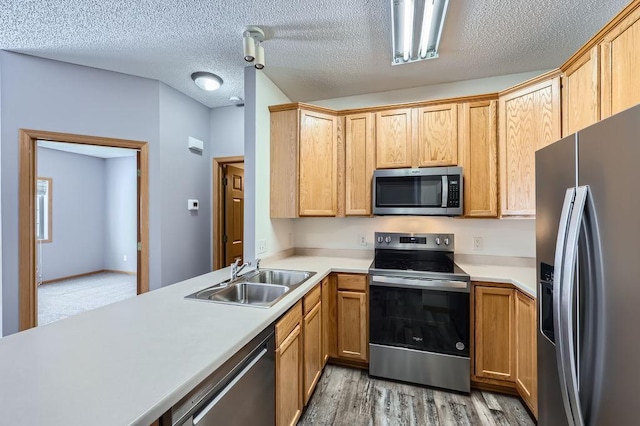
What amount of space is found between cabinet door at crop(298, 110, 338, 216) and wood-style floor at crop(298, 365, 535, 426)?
1.49m

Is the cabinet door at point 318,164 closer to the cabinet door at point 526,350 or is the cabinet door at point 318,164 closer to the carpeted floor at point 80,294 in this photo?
the cabinet door at point 526,350

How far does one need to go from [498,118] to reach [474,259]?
127cm

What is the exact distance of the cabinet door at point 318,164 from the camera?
256 cm

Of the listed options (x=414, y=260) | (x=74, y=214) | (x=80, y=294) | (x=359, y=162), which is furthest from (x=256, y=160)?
(x=74, y=214)

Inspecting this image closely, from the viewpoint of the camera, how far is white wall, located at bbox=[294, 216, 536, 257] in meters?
2.50

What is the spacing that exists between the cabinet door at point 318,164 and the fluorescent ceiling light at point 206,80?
994 mm

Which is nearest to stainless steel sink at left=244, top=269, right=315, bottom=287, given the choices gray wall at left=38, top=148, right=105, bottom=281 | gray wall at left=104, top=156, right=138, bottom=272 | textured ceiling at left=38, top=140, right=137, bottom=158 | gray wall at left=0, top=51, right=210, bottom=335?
gray wall at left=0, top=51, right=210, bottom=335

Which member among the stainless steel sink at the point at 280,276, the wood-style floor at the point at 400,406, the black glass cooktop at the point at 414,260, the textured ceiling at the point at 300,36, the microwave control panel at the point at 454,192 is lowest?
the wood-style floor at the point at 400,406

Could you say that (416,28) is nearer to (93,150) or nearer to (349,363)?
(349,363)

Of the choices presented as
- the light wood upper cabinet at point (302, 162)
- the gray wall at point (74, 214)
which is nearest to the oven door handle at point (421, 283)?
the light wood upper cabinet at point (302, 162)

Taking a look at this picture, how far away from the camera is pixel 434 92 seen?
2.77 m

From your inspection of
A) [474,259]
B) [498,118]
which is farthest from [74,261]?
[498,118]

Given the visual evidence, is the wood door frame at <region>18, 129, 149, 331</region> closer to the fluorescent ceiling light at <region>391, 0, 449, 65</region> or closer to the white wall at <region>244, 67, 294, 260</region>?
the white wall at <region>244, 67, 294, 260</region>

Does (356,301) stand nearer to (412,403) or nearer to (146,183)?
(412,403)
